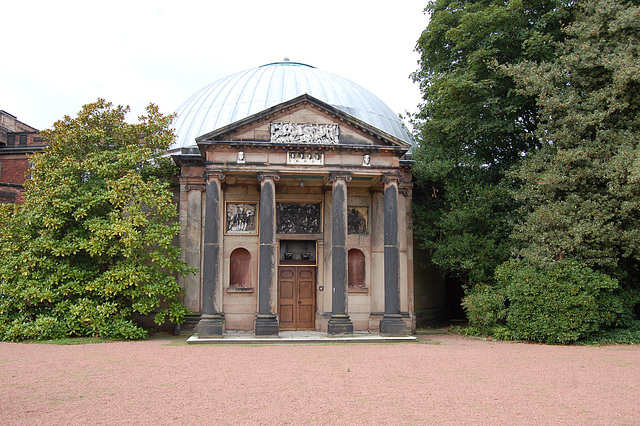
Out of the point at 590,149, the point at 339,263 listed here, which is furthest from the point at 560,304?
the point at 339,263

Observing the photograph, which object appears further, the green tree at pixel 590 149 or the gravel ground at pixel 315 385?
the green tree at pixel 590 149

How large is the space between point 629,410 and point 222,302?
15.1 m

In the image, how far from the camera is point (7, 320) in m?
17.9

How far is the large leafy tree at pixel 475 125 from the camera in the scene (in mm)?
20859

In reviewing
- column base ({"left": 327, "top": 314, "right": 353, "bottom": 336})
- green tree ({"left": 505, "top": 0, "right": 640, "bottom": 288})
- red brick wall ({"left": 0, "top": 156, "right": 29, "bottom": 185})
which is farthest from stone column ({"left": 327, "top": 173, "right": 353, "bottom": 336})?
red brick wall ({"left": 0, "top": 156, "right": 29, "bottom": 185})

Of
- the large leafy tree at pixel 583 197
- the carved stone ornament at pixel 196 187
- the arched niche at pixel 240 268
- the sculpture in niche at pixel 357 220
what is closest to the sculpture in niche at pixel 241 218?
the arched niche at pixel 240 268

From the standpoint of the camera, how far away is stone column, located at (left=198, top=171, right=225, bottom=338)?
1811cm

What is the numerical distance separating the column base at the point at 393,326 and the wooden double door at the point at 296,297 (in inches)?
149

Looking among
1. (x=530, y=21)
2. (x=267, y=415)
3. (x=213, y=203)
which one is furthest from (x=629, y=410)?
(x=530, y=21)

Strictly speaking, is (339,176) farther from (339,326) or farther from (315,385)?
(315,385)

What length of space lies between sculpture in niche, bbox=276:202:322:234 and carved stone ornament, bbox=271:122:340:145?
3.37 m

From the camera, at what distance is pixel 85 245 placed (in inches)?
707

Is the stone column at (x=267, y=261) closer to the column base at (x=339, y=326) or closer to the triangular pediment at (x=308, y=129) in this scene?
the triangular pediment at (x=308, y=129)

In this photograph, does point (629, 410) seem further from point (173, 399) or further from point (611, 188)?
point (611, 188)
